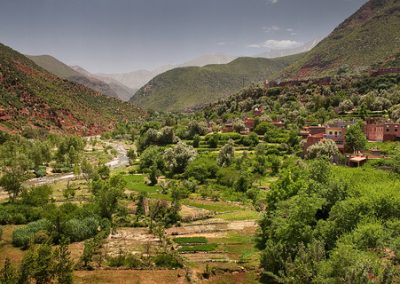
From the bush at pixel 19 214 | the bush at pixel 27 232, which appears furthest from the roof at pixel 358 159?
the bush at pixel 19 214

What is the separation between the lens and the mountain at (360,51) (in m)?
146

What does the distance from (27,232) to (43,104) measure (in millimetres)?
106109

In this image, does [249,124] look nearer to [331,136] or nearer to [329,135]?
[329,135]

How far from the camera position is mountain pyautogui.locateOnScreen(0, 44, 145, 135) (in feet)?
395

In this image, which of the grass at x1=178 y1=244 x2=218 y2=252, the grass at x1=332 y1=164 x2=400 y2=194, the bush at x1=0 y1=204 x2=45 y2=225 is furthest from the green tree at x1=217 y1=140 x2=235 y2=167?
the bush at x1=0 y1=204 x2=45 y2=225

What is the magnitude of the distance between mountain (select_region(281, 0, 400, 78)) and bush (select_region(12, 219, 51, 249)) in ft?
419

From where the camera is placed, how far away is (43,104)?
431 feet

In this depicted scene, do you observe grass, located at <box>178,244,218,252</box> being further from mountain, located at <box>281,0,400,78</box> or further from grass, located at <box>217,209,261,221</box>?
mountain, located at <box>281,0,400,78</box>

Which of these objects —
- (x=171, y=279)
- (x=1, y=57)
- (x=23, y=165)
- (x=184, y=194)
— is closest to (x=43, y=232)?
(x=171, y=279)

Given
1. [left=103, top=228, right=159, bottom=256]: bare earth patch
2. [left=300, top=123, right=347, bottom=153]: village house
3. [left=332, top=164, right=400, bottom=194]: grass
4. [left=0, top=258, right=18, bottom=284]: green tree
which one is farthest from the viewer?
[left=300, top=123, right=347, bottom=153]: village house

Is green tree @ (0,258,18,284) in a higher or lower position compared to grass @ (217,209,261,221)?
higher

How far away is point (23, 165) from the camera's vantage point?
62594 millimetres

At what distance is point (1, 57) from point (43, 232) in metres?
129

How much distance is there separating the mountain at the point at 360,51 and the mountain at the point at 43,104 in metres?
89.2
